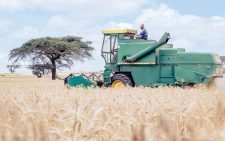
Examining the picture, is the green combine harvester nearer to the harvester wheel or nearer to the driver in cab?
the harvester wheel

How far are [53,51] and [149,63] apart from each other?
4554cm

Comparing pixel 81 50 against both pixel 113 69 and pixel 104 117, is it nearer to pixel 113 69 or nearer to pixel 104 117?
pixel 113 69

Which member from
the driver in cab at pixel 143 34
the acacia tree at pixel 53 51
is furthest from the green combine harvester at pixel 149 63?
the acacia tree at pixel 53 51

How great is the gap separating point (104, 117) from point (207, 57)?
49.0ft

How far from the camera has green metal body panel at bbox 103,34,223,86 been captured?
1797 cm

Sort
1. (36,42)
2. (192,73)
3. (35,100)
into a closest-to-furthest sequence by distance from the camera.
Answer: (35,100)
(192,73)
(36,42)

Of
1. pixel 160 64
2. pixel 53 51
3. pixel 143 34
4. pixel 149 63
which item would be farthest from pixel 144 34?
pixel 53 51

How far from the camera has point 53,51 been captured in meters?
63.1

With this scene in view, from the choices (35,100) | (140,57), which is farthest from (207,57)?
(35,100)

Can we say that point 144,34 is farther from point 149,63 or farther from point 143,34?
point 149,63

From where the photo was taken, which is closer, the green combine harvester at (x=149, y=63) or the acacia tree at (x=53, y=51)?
the green combine harvester at (x=149, y=63)

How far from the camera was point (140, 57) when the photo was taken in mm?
18562

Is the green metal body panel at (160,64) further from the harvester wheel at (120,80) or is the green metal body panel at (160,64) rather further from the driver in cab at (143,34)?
the driver in cab at (143,34)

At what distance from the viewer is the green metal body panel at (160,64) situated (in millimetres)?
17969
